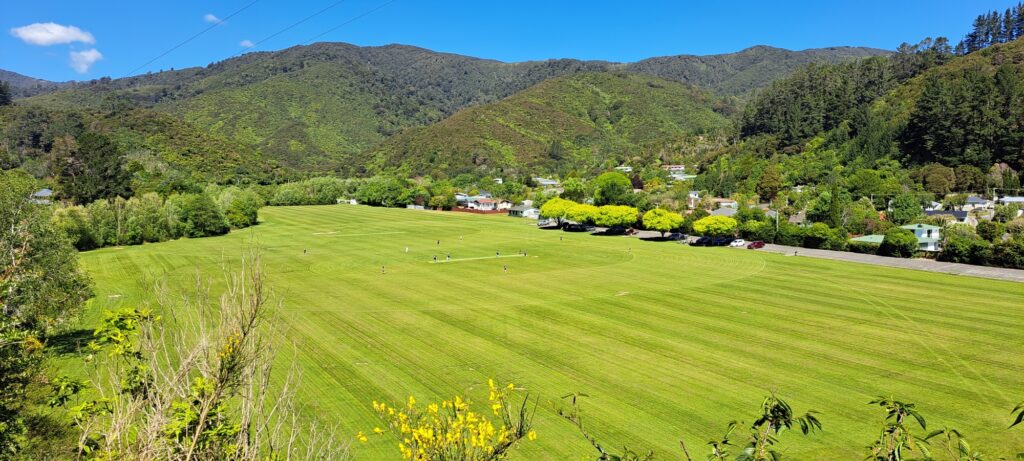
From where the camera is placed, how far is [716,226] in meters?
68.0

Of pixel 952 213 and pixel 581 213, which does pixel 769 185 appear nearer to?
pixel 952 213

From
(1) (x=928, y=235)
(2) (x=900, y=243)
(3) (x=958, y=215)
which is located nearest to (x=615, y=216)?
(2) (x=900, y=243)

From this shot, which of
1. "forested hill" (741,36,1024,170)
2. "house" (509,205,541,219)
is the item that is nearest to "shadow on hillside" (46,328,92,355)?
"house" (509,205,541,219)

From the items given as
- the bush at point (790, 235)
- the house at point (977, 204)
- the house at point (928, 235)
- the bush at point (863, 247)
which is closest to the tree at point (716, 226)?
the bush at point (790, 235)

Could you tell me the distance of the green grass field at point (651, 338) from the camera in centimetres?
2042

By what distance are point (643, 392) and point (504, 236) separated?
184 feet

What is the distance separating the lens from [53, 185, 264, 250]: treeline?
211 ft

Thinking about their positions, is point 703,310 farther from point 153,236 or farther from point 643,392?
point 153,236

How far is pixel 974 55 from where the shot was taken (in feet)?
440

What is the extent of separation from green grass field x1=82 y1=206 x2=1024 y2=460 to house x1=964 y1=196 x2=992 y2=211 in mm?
48849

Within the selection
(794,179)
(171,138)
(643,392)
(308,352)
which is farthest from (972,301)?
(171,138)

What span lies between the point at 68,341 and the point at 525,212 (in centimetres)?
8772

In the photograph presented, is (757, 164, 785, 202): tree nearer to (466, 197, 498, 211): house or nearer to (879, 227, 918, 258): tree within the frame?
(879, 227, 918, 258): tree

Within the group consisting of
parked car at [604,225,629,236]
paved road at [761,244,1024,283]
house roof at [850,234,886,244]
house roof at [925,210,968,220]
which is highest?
house roof at [925,210,968,220]
